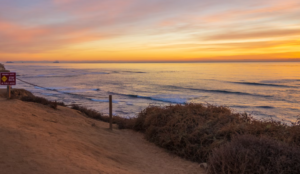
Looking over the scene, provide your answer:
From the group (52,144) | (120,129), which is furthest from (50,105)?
(52,144)

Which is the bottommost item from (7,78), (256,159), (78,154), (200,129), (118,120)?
(118,120)

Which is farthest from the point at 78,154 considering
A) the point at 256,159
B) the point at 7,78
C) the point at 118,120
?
the point at 7,78

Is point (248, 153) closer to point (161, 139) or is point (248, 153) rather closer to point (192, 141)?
point (192, 141)

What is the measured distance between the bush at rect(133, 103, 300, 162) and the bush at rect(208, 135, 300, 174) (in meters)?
1.27

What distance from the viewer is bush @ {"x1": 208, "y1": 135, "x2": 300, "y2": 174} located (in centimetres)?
391

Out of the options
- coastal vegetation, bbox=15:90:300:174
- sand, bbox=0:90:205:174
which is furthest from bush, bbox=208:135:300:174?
sand, bbox=0:90:205:174

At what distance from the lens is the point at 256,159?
13.2 feet

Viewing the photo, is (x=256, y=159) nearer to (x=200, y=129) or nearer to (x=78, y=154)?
(x=200, y=129)

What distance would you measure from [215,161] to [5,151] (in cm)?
390

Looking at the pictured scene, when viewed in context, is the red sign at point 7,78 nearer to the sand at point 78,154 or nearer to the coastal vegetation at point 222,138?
the sand at point 78,154

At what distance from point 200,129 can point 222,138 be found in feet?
2.42

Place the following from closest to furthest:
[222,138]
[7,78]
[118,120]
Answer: [222,138] → [7,78] → [118,120]

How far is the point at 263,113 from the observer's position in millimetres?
16484

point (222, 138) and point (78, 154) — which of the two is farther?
point (222, 138)
